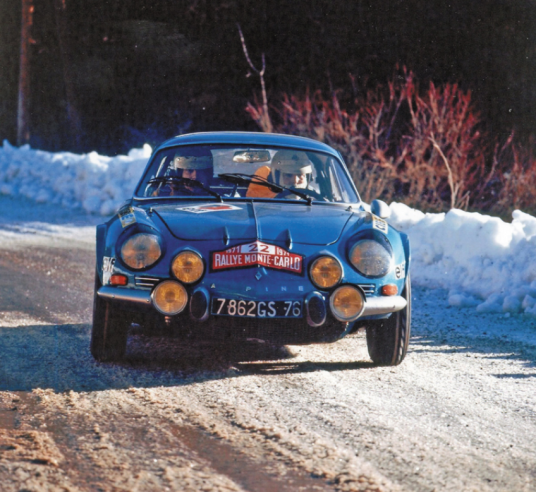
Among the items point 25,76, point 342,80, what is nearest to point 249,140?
point 342,80

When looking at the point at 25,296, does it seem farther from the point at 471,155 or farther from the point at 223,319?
the point at 471,155

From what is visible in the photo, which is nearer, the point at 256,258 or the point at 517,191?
the point at 256,258

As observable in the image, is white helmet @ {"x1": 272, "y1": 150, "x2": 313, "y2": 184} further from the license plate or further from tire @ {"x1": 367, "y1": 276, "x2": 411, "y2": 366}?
the license plate

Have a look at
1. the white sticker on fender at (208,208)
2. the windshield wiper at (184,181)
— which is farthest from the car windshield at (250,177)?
the white sticker on fender at (208,208)

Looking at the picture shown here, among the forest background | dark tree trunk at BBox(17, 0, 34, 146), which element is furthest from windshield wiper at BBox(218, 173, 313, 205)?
dark tree trunk at BBox(17, 0, 34, 146)

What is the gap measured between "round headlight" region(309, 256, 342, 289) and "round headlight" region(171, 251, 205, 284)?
24.4 inches

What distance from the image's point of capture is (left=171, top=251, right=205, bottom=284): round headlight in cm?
510

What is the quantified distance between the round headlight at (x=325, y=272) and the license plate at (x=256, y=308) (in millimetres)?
187

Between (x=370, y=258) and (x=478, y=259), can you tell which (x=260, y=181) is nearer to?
(x=370, y=258)

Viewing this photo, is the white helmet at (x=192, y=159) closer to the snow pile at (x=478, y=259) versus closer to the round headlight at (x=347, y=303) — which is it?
the round headlight at (x=347, y=303)

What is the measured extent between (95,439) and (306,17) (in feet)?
69.3

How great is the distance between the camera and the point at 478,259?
28.3 feet

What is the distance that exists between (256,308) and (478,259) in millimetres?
4139

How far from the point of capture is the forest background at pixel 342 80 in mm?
16609
